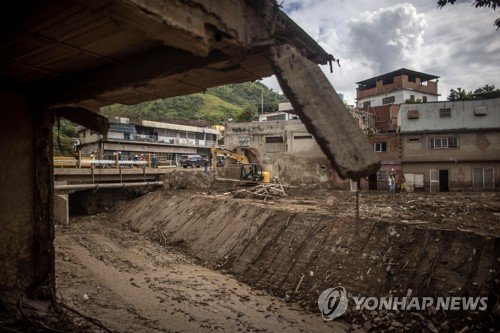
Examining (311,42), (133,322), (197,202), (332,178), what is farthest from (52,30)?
(332,178)

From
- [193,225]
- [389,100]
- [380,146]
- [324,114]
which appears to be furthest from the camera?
[389,100]

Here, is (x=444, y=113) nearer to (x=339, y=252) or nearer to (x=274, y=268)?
(x=339, y=252)

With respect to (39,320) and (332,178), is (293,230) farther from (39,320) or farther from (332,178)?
(332,178)

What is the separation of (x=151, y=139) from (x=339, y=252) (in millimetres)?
43094

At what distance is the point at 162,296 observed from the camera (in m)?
9.95

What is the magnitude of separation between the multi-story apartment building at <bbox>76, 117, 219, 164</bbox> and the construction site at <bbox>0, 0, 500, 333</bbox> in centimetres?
2263

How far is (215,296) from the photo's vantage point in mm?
10086

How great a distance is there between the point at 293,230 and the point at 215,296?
3.90 m

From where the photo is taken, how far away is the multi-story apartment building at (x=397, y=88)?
1736 inches

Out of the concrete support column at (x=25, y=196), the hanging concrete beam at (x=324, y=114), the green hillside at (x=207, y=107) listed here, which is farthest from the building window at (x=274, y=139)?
the hanging concrete beam at (x=324, y=114)

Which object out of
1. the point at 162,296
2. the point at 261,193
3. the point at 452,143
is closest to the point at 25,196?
the point at 162,296

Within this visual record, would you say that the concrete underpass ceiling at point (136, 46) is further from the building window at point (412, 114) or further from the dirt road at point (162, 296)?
the building window at point (412, 114)

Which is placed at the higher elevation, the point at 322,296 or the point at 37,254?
the point at 37,254

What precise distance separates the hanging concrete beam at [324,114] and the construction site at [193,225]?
0.04ft
